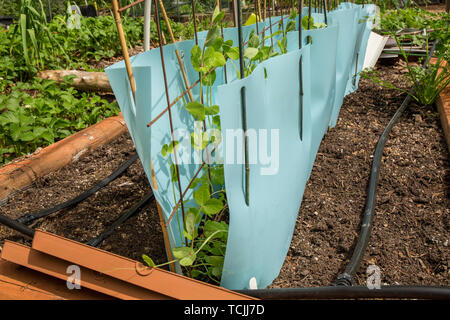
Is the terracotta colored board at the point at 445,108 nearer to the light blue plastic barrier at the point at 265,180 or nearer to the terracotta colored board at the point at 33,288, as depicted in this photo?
the light blue plastic barrier at the point at 265,180

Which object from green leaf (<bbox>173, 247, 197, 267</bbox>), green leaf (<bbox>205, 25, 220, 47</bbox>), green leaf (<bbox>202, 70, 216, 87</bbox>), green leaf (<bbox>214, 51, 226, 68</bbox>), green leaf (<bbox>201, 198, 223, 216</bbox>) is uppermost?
green leaf (<bbox>205, 25, 220, 47</bbox>)

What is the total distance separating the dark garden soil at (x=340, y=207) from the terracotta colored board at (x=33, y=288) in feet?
1.40

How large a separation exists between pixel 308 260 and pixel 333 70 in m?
0.89

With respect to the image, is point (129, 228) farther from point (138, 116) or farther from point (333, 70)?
point (333, 70)

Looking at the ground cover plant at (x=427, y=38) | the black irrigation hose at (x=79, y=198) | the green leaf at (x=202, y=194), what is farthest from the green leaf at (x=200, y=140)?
the ground cover plant at (x=427, y=38)

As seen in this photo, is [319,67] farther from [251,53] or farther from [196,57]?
[196,57]

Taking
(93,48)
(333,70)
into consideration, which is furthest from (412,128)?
(93,48)

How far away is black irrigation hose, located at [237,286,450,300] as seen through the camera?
1033 millimetres

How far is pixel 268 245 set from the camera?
1188 millimetres

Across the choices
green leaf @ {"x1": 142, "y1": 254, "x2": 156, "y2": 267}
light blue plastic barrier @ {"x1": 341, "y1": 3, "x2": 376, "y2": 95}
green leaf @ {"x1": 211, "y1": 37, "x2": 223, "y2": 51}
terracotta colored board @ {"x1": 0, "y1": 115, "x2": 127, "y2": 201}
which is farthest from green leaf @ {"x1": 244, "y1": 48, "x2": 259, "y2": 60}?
light blue plastic barrier @ {"x1": 341, "y1": 3, "x2": 376, "y2": 95}

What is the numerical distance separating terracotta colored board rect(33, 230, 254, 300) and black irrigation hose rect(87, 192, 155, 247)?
0.54m

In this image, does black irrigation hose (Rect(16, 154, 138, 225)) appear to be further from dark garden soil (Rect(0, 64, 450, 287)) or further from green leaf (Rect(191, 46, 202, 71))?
green leaf (Rect(191, 46, 202, 71))

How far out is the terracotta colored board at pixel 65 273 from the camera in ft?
3.17

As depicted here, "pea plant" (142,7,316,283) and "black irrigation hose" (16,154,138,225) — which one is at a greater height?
"pea plant" (142,7,316,283)
